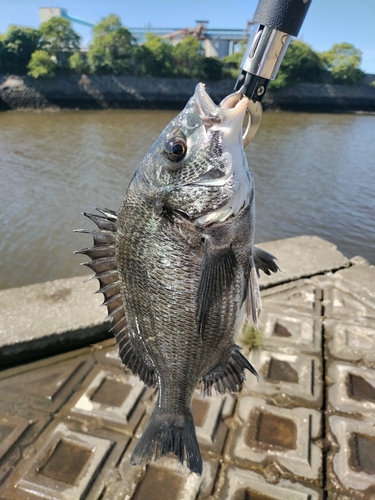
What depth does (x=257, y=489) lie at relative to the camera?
218 cm

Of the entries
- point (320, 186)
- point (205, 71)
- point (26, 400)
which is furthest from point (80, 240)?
point (205, 71)

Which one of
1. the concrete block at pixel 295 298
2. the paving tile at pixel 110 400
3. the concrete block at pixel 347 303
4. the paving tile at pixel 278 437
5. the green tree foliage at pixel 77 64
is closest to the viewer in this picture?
the paving tile at pixel 278 437

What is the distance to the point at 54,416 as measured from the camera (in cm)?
262

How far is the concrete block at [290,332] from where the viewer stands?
331cm

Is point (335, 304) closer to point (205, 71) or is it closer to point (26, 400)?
point (26, 400)

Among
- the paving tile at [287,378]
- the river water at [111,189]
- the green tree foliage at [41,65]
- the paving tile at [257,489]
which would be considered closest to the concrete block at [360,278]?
the paving tile at [287,378]

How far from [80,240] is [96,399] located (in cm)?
441

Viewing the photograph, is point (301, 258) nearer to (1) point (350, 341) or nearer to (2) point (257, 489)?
(1) point (350, 341)

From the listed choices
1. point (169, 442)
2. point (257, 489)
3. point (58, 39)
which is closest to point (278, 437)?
point (257, 489)

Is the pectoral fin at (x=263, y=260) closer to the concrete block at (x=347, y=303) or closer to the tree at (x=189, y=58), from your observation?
the concrete block at (x=347, y=303)

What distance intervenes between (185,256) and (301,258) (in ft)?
11.2

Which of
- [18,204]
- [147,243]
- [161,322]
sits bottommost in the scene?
[18,204]

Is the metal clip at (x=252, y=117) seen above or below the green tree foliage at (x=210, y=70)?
below

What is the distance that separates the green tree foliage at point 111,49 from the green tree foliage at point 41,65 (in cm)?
375
